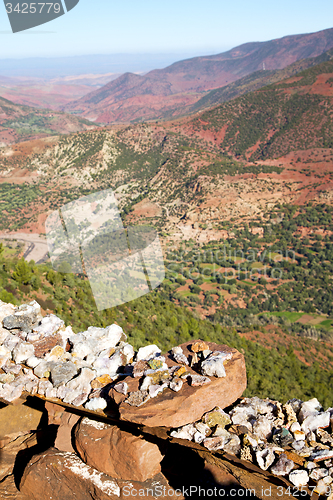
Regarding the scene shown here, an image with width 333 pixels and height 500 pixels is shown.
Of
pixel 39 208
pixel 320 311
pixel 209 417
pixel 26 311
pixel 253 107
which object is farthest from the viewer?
pixel 253 107

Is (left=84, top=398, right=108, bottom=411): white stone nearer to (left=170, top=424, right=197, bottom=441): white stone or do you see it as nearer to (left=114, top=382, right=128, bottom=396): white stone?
(left=114, top=382, right=128, bottom=396): white stone

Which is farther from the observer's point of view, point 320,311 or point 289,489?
point 320,311

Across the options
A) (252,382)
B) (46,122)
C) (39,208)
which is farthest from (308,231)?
(46,122)

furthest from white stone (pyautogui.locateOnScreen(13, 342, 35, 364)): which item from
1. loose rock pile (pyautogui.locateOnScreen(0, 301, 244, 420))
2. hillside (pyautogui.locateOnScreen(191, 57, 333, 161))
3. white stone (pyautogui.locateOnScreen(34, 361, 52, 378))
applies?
hillside (pyautogui.locateOnScreen(191, 57, 333, 161))

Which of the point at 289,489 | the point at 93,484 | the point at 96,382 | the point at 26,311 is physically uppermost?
the point at 26,311

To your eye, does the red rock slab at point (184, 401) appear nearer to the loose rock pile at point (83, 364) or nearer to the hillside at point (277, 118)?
the loose rock pile at point (83, 364)

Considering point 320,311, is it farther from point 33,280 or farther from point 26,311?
point 26,311
